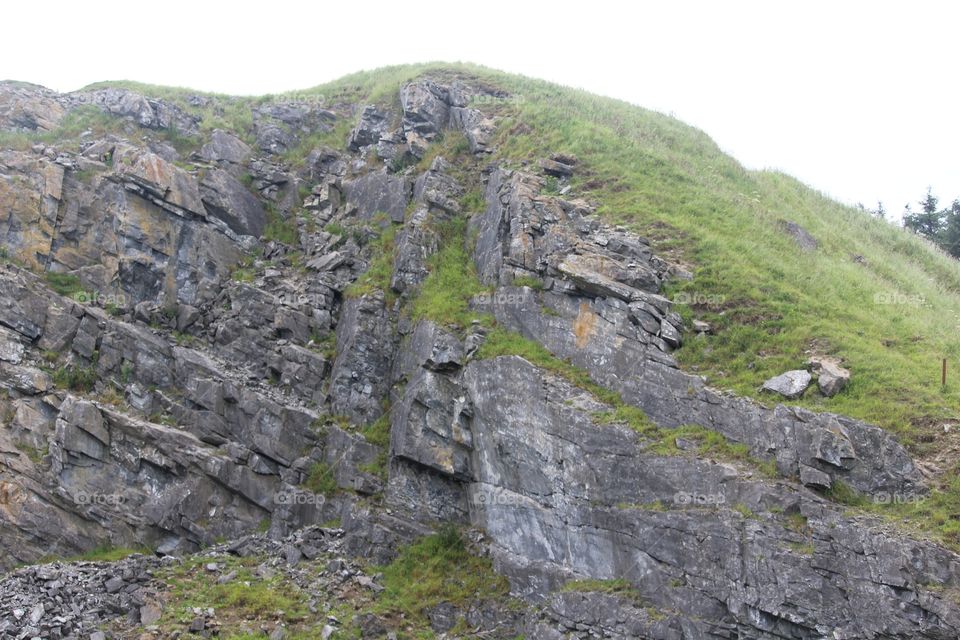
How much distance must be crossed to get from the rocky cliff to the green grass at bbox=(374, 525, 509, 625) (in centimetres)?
34

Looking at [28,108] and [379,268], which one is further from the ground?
[28,108]

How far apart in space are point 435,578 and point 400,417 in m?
4.47

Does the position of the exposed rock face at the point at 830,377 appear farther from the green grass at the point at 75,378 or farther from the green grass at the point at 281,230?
the green grass at the point at 75,378

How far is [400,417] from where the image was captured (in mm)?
21094

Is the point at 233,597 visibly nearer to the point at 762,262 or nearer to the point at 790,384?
the point at 790,384

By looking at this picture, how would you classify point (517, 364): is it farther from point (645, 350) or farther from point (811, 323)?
point (811, 323)

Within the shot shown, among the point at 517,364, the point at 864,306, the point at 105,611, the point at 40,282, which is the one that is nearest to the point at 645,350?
the point at 517,364

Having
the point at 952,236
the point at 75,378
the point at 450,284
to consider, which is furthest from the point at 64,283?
the point at 952,236

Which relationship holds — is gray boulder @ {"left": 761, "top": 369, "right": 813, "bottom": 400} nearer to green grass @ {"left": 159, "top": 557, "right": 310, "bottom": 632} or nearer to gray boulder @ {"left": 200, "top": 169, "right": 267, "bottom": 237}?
green grass @ {"left": 159, "top": 557, "right": 310, "bottom": 632}

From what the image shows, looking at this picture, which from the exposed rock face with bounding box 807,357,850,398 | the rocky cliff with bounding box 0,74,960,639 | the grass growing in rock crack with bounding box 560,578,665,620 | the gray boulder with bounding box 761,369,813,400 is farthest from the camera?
the gray boulder with bounding box 761,369,813,400

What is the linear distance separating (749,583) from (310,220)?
2030 centimetres

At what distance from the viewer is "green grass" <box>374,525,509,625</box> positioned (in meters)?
18.1

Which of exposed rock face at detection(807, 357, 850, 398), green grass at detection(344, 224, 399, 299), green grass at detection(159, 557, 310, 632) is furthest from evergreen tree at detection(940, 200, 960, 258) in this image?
green grass at detection(159, 557, 310, 632)

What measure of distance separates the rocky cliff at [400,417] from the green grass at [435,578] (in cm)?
34
